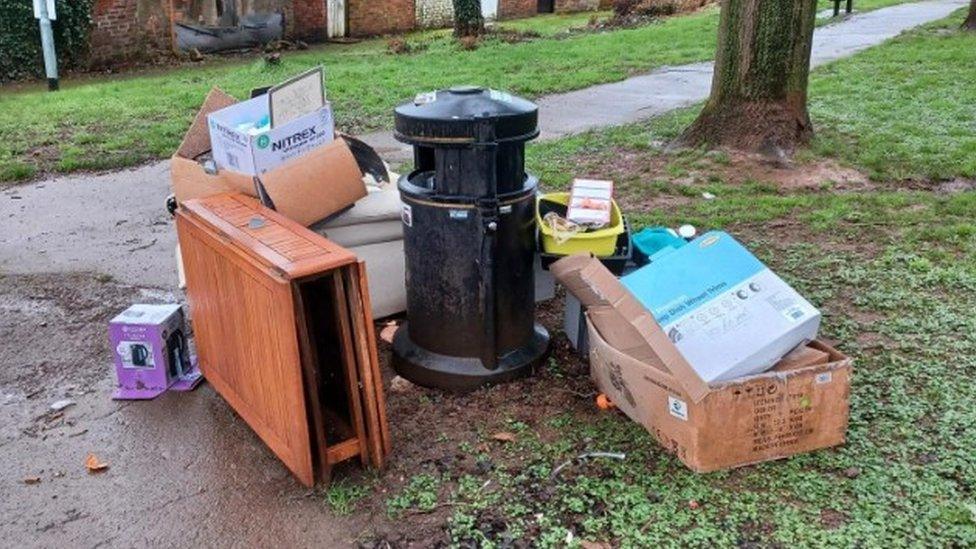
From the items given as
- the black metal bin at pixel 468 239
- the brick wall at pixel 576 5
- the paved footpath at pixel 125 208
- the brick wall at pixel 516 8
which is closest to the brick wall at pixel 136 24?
the paved footpath at pixel 125 208

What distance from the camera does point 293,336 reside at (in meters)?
2.69

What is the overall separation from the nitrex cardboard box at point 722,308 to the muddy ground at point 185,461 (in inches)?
22.0

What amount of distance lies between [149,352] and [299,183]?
936mm

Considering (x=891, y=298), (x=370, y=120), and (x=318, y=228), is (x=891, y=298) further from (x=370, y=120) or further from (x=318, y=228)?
(x=370, y=120)

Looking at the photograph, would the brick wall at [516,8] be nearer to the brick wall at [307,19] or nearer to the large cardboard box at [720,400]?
the brick wall at [307,19]

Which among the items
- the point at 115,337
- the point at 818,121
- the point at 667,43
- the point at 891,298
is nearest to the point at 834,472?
the point at 891,298

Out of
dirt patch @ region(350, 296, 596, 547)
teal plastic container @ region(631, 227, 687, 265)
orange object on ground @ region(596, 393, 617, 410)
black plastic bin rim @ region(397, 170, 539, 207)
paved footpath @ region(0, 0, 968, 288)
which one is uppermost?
black plastic bin rim @ region(397, 170, 539, 207)

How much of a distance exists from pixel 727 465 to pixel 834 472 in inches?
14.2

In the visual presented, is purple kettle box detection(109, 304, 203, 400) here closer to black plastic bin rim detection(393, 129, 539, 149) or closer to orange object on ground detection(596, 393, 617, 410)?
black plastic bin rim detection(393, 129, 539, 149)

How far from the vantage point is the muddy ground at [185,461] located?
2721mm

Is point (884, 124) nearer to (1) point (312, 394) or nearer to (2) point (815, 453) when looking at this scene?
(2) point (815, 453)

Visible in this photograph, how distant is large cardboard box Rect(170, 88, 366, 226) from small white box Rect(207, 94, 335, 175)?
53 mm

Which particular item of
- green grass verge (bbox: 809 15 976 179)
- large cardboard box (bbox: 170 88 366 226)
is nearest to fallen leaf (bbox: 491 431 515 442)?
large cardboard box (bbox: 170 88 366 226)

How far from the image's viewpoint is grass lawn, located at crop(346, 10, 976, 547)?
265 cm
